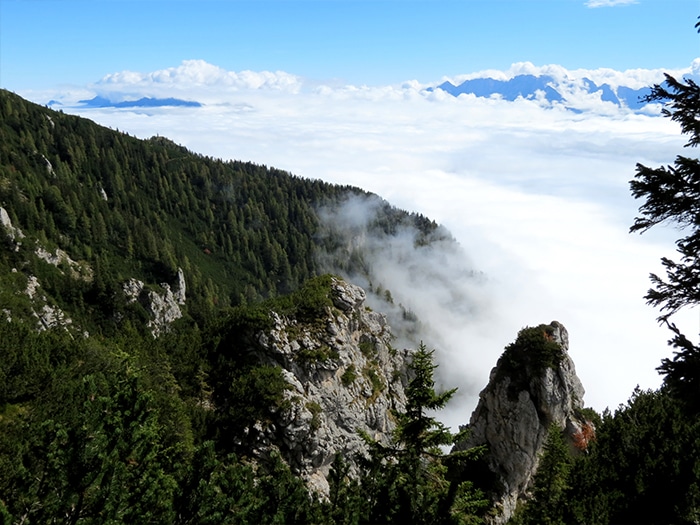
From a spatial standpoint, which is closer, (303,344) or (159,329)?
(303,344)

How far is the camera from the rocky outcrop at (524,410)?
41.5 meters

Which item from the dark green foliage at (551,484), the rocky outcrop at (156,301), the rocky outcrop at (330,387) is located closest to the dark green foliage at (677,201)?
the dark green foliage at (551,484)

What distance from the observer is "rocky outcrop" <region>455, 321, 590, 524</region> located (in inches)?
1634

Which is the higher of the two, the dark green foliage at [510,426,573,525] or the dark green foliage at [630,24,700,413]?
the dark green foliage at [630,24,700,413]

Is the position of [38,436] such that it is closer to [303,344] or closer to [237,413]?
[237,413]

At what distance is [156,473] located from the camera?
17594 mm

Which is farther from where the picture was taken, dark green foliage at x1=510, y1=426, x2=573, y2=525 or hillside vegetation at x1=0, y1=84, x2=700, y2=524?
dark green foliage at x1=510, y1=426, x2=573, y2=525

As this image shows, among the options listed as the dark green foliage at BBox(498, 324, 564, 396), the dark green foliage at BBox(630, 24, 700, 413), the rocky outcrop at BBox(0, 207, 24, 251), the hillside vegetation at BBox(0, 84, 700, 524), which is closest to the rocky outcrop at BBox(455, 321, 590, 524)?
the dark green foliage at BBox(498, 324, 564, 396)

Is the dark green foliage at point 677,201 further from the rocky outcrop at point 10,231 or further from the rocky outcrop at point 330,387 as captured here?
the rocky outcrop at point 10,231

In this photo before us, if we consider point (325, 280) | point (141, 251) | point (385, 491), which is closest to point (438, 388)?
point (141, 251)

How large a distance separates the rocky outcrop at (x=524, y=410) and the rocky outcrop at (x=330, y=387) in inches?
437

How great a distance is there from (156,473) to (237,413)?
19.8m

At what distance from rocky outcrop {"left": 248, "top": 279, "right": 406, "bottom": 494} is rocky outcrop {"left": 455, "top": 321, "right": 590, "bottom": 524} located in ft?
36.4

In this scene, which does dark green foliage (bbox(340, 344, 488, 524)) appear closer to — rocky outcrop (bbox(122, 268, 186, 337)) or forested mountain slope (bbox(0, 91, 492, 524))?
forested mountain slope (bbox(0, 91, 492, 524))
